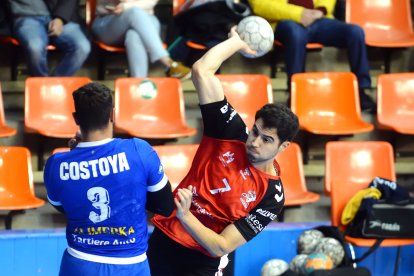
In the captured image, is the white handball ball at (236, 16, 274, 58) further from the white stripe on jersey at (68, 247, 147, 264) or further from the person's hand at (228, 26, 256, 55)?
the white stripe on jersey at (68, 247, 147, 264)

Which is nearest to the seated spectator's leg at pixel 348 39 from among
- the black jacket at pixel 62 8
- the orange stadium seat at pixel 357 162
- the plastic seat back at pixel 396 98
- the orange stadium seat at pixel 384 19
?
the plastic seat back at pixel 396 98

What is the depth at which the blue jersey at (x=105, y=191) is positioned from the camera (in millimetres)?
3523

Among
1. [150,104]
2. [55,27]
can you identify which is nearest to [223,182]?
[150,104]

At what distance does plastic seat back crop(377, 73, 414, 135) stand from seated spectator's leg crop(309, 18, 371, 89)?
0.16 metres

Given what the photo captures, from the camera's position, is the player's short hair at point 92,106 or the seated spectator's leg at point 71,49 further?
the seated spectator's leg at point 71,49

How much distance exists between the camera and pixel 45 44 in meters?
6.93

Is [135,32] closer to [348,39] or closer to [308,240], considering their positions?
[348,39]

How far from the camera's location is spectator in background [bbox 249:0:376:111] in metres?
7.22

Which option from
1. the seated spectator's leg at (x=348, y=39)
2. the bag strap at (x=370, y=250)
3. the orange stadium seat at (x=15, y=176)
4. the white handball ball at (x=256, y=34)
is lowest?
the bag strap at (x=370, y=250)

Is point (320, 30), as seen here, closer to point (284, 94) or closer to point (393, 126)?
point (284, 94)

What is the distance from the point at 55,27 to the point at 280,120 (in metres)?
3.54

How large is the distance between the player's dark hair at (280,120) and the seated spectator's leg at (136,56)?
3205 mm

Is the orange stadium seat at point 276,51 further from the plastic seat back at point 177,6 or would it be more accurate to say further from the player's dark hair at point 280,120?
the player's dark hair at point 280,120

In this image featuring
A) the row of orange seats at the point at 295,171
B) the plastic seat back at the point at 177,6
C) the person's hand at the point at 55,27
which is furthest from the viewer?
the plastic seat back at the point at 177,6
